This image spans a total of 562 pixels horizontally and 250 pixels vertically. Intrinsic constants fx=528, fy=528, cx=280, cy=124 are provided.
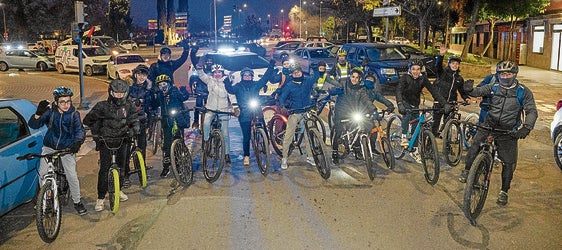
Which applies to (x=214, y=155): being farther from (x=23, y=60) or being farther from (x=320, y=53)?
(x=23, y=60)

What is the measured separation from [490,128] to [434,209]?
3.76ft

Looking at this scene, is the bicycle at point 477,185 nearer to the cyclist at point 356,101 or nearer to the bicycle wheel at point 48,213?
the cyclist at point 356,101

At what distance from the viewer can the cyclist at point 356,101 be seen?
7938mm

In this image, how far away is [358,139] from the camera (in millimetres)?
8094

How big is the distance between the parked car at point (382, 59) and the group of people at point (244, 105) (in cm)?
731

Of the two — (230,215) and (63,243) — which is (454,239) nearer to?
(230,215)

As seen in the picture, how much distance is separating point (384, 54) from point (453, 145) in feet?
36.8

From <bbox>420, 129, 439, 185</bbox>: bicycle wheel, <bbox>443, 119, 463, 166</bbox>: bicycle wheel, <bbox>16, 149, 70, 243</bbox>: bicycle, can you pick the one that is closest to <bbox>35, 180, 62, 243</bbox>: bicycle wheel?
<bbox>16, 149, 70, 243</bbox>: bicycle

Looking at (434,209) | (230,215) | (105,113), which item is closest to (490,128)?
(434,209)

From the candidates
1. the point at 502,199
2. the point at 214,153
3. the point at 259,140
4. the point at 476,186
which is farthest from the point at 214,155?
the point at 502,199

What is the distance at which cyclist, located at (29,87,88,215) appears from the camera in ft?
18.9

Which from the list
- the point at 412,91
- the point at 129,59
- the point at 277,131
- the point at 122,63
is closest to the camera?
the point at 412,91

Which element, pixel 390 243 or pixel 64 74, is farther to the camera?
pixel 64 74

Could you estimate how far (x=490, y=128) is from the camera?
610 cm
